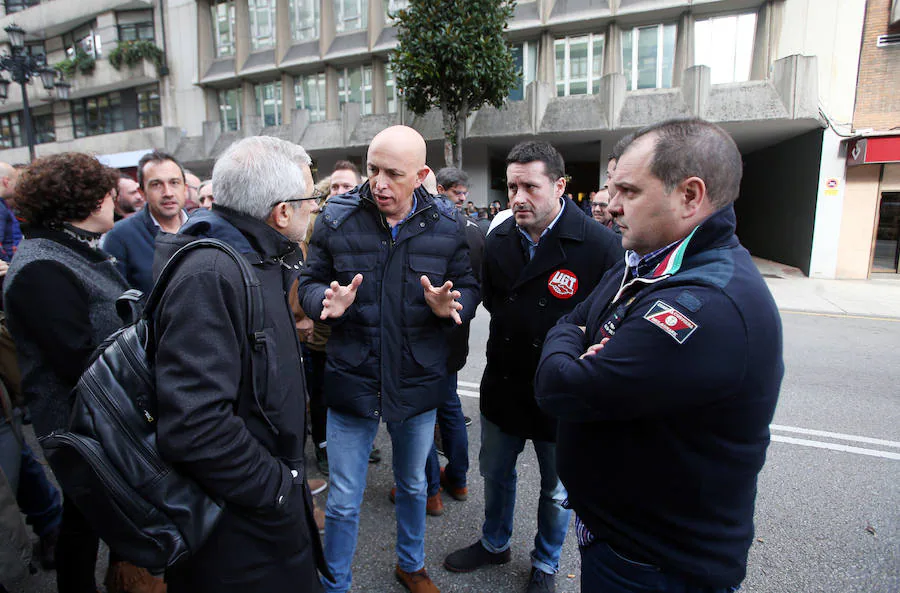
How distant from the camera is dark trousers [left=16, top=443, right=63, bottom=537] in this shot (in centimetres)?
276

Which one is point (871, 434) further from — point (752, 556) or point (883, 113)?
point (883, 113)

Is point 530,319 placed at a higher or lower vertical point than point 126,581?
higher


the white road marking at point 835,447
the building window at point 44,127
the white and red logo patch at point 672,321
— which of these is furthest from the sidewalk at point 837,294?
the building window at point 44,127

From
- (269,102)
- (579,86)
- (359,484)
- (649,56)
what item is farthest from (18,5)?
(359,484)

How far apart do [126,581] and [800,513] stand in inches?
150

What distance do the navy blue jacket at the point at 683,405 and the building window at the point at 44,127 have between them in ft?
106

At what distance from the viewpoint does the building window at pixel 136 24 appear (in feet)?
70.1

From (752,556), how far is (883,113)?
13.5 metres

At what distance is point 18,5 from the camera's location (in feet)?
83.4

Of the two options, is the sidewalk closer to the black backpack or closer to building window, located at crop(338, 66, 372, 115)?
the black backpack

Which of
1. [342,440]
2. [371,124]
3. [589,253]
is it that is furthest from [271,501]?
[371,124]

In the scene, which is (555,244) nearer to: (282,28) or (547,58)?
(547,58)

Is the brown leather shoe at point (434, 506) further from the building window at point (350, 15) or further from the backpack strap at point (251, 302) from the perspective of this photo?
the building window at point (350, 15)

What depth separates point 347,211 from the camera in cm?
235
